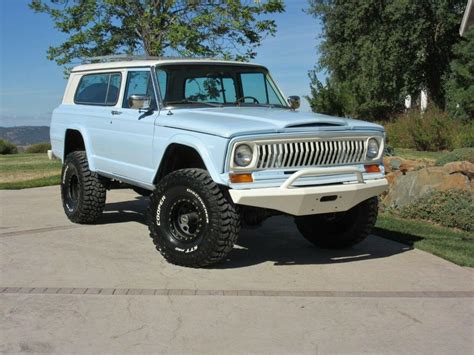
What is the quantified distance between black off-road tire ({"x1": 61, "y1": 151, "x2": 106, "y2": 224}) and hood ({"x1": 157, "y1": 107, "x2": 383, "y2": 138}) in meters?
1.96

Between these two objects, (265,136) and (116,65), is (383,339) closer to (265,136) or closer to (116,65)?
(265,136)

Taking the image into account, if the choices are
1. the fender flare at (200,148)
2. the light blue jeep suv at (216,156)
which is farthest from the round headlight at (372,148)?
the fender flare at (200,148)

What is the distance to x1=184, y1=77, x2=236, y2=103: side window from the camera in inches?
267

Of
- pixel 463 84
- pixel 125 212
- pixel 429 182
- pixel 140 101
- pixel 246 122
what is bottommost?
pixel 125 212

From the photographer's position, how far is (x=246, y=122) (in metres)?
5.57

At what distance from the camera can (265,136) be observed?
5.36 metres

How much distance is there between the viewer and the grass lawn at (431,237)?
6.44 m

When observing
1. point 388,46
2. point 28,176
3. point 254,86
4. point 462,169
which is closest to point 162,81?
point 254,86

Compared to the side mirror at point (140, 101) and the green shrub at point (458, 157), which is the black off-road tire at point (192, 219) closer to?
the side mirror at point (140, 101)

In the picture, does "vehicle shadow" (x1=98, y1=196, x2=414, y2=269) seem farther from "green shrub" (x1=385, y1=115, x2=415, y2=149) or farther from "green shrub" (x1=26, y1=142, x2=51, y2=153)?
"green shrub" (x1=26, y1=142, x2=51, y2=153)

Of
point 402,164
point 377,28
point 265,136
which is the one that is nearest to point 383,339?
point 265,136

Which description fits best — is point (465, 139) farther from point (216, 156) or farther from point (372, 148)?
point (216, 156)

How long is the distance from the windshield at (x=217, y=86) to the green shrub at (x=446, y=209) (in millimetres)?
2846

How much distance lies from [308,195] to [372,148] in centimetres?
116
